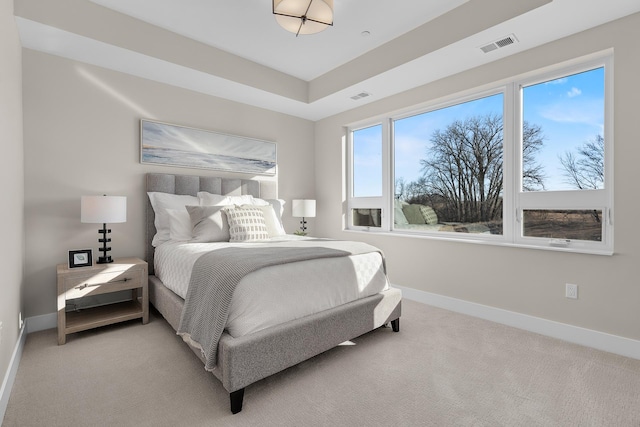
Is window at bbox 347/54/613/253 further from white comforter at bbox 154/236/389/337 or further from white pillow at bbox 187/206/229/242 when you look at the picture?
white pillow at bbox 187/206/229/242

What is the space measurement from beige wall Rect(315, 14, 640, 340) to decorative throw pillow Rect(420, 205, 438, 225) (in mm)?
292

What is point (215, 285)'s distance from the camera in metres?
1.86

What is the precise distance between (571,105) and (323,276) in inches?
102

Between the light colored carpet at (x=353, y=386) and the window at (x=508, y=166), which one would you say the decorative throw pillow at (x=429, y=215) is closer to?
the window at (x=508, y=166)

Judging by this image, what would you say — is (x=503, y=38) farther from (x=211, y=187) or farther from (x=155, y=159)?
(x=155, y=159)

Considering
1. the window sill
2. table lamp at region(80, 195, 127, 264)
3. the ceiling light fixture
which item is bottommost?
the window sill

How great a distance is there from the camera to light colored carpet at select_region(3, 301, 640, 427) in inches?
64.1

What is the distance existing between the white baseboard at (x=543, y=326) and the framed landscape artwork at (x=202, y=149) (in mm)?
2686

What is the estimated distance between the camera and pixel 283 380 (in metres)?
1.97

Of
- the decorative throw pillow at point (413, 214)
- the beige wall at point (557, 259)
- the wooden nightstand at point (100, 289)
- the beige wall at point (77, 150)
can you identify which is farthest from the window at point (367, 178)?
the wooden nightstand at point (100, 289)

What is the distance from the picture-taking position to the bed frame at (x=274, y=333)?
1.67 metres

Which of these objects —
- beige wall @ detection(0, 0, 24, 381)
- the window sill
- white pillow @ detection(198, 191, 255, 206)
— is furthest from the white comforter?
the window sill

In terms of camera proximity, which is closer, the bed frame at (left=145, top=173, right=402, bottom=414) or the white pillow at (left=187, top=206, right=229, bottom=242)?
the bed frame at (left=145, top=173, right=402, bottom=414)

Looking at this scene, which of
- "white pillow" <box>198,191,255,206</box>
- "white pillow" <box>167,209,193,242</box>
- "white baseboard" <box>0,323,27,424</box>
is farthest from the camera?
"white pillow" <box>198,191,255,206</box>
